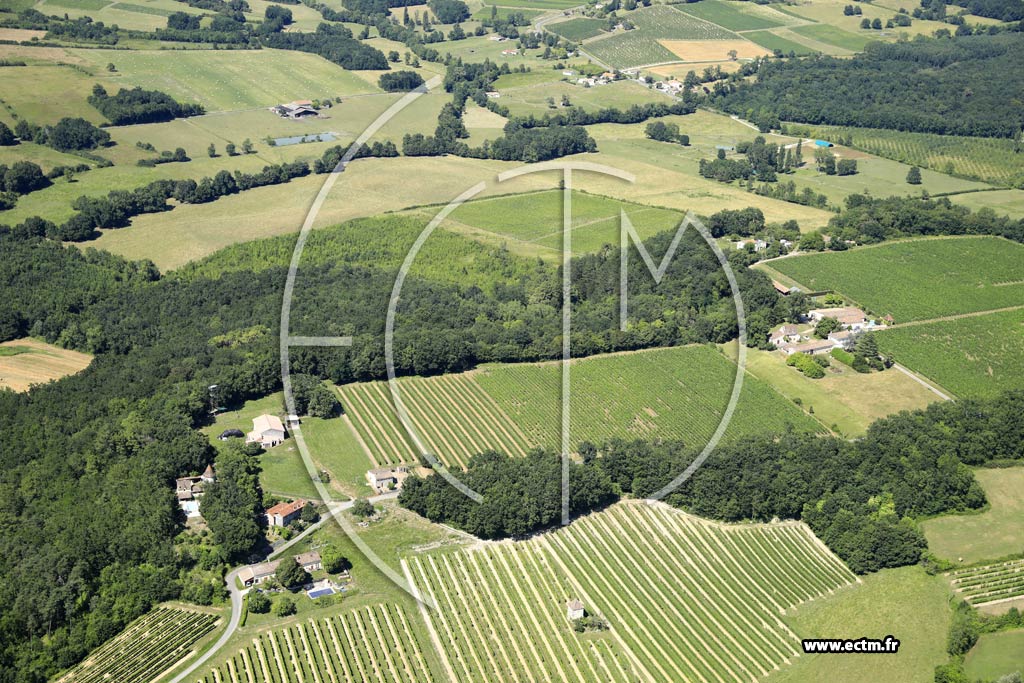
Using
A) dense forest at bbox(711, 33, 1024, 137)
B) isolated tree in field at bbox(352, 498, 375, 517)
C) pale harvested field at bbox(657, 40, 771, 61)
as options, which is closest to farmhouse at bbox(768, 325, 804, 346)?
isolated tree in field at bbox(352, 498, 375, 517)

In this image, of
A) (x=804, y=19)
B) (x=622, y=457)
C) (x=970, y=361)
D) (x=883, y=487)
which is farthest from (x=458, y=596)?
(x=804, y=19)

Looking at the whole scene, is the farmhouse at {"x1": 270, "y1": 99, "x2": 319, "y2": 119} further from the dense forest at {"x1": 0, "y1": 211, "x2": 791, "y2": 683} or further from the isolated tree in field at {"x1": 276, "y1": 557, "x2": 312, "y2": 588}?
the isolated tree in field at {"x1": 276, "y1": 557, "x2": 312, "y2": 588}

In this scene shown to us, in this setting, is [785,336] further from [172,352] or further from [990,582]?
[172,352]

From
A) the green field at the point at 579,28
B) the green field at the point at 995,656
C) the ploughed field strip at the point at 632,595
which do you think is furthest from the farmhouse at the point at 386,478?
the green field at the point at 579,28

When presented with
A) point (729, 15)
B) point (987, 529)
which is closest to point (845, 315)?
point (987, 529)

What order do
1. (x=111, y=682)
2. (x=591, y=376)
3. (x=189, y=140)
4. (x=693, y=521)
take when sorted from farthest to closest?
(x=189, y=140)
(x=591, y=376)
(x=693, y=521)
(x=111, y=682)

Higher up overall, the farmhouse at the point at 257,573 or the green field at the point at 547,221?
the farmhouse at the point at 257,573

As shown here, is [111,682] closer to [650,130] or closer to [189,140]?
[189,140]

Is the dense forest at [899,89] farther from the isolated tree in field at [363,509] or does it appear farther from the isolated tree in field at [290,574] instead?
the isolated tree in field at [290,574]
